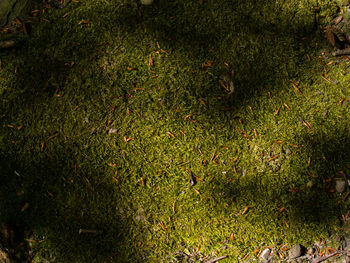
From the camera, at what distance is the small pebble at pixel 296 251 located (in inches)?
101

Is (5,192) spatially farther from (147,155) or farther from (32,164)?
(147,155)

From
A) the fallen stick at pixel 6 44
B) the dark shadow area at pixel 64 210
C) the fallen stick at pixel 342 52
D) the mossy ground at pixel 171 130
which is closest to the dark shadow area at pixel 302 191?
the mossy ground at pixel 171 130

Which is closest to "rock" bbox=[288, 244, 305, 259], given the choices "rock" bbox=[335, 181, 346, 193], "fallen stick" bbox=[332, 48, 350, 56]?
"rock" bbox=[335, 181, 346, 193]

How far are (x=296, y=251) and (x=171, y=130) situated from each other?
1579 mm

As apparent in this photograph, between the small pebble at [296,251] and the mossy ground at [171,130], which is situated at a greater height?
the mossy ground at [171,130]

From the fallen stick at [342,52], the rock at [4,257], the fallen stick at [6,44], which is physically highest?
the fallen stick at [6,44]

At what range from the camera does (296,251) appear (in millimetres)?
2553

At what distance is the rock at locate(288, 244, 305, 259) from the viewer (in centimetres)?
255

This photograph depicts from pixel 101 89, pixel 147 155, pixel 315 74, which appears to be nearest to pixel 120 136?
pixel 147 155

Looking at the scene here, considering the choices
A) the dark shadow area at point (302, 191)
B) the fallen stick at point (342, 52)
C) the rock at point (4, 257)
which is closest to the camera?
the rock at point (4, 257)

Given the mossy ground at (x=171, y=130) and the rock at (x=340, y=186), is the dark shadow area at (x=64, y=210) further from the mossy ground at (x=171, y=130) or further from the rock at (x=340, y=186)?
the rock at (x=340, y=186)

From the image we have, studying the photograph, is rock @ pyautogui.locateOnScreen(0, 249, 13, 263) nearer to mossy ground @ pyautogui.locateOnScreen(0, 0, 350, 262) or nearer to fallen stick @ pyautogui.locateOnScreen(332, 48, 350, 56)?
mossy ground @ pyautogui.locateOnScreen(0, 0, 350, 262)

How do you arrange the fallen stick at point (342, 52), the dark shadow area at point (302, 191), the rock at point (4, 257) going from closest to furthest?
1. the rock at point (4, 257)
2. the dark shadow area at point (302, 191)
3. the fallen stick at point (342, 52)

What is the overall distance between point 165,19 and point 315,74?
153 centimetres
